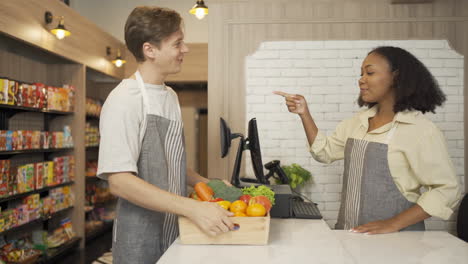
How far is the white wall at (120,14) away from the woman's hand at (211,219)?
6013 mm

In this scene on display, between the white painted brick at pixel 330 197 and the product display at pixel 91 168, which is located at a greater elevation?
the product display at pixel 91 168

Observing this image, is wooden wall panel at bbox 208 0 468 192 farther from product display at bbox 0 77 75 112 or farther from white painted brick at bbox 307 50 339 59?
product display at bbox 0 77 75 112

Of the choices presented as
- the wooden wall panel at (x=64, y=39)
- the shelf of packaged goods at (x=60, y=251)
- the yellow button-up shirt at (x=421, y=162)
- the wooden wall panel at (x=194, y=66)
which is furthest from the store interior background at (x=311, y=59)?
the wooden wall panel at (x=194, y=66)

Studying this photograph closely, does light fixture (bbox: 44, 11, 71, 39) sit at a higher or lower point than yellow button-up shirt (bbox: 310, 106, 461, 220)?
higher

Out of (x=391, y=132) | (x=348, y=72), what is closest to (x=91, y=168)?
(x=348, y=72)

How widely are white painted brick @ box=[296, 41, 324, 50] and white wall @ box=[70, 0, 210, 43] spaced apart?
12.0 ft

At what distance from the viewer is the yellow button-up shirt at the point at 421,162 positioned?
1842mm

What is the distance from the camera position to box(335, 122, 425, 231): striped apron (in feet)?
6.63

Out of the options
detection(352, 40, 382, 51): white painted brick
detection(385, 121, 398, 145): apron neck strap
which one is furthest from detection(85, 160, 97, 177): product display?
detection(385, 121, 398, 145): apron neck strap

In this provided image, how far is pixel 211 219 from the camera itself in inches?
54.9

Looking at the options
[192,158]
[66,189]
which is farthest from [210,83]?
[192,158]

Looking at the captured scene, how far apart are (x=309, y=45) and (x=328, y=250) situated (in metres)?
2.65

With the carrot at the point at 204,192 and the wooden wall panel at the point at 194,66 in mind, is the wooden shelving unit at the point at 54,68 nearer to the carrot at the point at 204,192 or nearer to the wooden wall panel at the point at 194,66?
the wooden wall panel at the point at 194,66

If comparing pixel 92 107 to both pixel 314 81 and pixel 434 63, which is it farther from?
pixel 434 63
